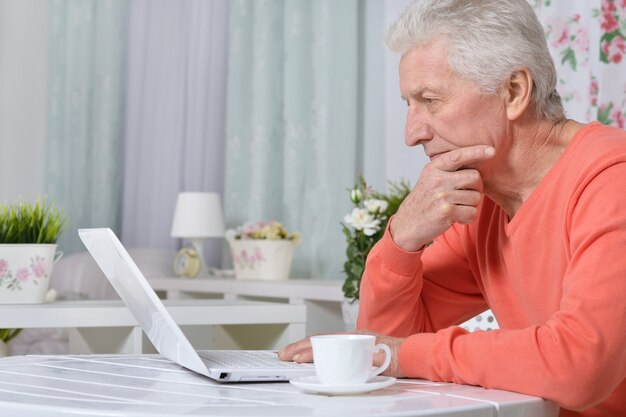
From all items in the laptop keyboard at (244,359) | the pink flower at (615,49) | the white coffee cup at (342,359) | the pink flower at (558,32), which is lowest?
the laptop keyboard at (244,359)

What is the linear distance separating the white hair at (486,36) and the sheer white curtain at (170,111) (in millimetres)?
2977

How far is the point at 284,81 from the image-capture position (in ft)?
12.3

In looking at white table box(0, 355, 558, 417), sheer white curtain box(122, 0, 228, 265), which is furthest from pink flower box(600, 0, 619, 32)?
sheer white curtain box(122, 0, 228, 265)

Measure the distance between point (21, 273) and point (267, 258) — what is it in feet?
3.83

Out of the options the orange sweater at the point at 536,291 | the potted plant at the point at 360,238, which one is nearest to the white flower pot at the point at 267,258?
the potted plant at the point at 360,238

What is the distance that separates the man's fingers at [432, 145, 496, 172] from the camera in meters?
1.33

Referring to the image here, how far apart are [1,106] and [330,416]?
371 cm

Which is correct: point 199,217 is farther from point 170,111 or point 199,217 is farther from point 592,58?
point 592,58

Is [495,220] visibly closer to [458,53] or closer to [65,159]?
[458,53]

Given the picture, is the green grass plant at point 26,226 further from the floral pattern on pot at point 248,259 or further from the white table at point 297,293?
the floral pattern on pot at point 248,259

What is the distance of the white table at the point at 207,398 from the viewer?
923 mm

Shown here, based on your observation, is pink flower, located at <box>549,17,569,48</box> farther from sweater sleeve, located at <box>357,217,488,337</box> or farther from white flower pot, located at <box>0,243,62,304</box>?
white flower pot, located at <box>0,243,62,304</box>

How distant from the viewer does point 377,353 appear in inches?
46.7

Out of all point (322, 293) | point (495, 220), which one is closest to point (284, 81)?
point (322, 293)
